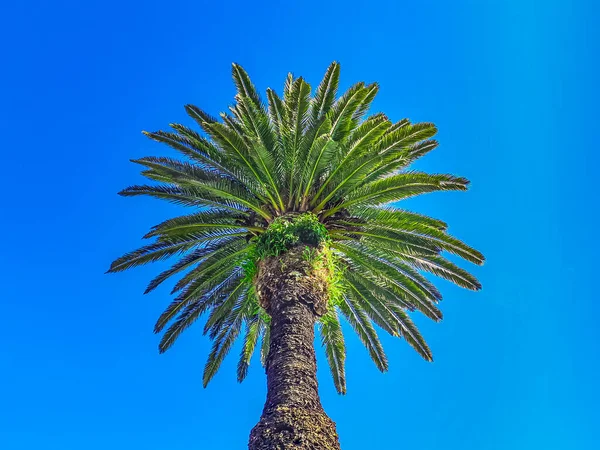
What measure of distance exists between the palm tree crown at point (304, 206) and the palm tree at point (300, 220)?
0.02 meters

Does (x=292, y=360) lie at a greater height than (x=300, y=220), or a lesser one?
lesser

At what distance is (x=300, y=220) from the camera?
10.1 meters

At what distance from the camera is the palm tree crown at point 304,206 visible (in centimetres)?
1067

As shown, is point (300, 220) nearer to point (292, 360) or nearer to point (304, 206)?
point (304, 206)

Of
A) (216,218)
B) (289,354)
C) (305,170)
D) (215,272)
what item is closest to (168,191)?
(216,218)

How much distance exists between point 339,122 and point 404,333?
532cm

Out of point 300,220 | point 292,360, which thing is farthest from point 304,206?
point 292,360

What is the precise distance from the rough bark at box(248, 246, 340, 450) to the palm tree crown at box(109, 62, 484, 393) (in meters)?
0.47

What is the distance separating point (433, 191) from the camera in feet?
37.0

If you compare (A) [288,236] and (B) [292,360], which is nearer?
(B) [292,360]

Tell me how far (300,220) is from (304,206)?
0.93 metres

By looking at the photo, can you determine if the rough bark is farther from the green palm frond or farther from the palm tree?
the green palm frond

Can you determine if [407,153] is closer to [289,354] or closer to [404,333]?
[404,333]

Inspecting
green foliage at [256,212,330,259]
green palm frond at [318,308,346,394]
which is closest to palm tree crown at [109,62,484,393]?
green foliage at [256,212,330,259]
